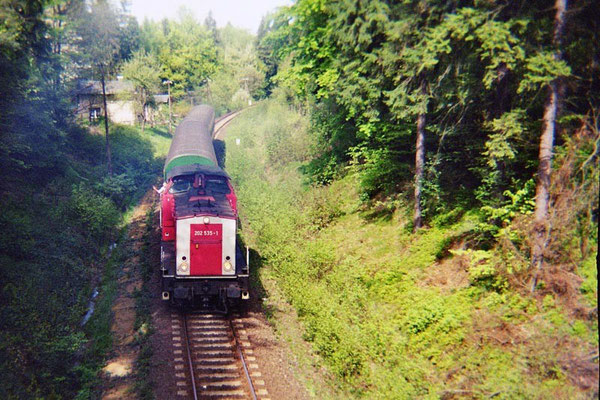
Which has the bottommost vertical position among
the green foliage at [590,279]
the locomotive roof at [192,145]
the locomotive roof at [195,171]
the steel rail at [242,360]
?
the steel rail at [242,360]

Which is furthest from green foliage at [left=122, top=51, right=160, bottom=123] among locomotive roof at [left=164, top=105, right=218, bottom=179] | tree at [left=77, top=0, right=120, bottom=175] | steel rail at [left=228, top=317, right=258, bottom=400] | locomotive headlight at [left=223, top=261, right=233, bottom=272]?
steel rail at [left=228, top=317, right=258, bottom=400]

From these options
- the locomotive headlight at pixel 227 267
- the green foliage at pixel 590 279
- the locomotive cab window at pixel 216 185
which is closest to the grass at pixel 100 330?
the locomotive headlight at pixel 227 267

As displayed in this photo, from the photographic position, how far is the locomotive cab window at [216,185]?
621 inches

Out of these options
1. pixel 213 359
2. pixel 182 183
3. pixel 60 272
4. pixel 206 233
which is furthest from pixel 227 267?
pixel 60 272

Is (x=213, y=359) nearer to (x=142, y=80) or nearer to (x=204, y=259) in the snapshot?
(x=204, y=259)

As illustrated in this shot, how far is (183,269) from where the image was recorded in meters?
13.5

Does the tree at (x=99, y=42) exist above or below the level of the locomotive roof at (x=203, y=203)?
above

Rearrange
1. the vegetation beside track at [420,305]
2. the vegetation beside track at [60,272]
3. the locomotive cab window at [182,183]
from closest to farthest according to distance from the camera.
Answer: the vegetation beside track at [420,305]
the vegetation beside track at [60,272]
the locomotive cab window at [182,183]

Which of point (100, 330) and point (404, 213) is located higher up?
point (404, 213)

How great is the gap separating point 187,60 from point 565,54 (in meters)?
63.3

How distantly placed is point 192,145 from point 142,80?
22.1 metres

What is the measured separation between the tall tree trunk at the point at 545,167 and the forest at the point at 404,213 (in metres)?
0.04

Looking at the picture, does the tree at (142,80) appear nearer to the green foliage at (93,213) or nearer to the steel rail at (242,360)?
the green foliage at (93,213)

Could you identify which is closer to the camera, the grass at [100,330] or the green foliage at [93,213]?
the grass at [100,330]
